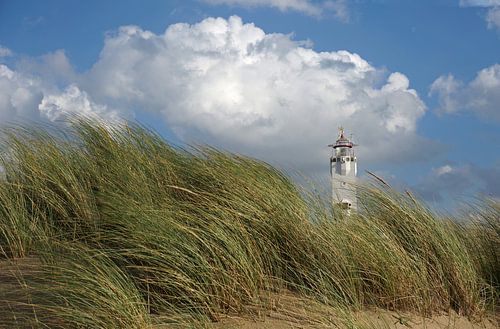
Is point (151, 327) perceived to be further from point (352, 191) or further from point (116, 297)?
point (352, 191)

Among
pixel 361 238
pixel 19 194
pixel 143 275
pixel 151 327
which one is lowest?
pixel 151 327

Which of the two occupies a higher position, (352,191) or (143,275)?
(352,191)

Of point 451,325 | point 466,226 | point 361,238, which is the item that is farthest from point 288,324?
point 466,226

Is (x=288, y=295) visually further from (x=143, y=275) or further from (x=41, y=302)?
(x=41, y=302)

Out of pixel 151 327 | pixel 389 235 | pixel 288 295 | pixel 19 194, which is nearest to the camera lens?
pixel 151 327

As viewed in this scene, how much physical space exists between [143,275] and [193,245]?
0.36 meters

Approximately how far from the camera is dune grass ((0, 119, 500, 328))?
339cm

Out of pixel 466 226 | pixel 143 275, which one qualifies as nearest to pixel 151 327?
pixel 143 275

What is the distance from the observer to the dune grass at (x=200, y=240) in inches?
133

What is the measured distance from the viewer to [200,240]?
358 centimetres

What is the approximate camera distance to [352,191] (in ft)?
17.0

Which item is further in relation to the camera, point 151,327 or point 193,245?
point 193,245

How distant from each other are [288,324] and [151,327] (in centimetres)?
84

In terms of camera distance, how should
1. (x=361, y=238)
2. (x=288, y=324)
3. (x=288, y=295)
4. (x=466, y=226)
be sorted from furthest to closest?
(x=466, y=226) < (x=361, y=238) < (x=288, y=295) < (x=288, y=324)
